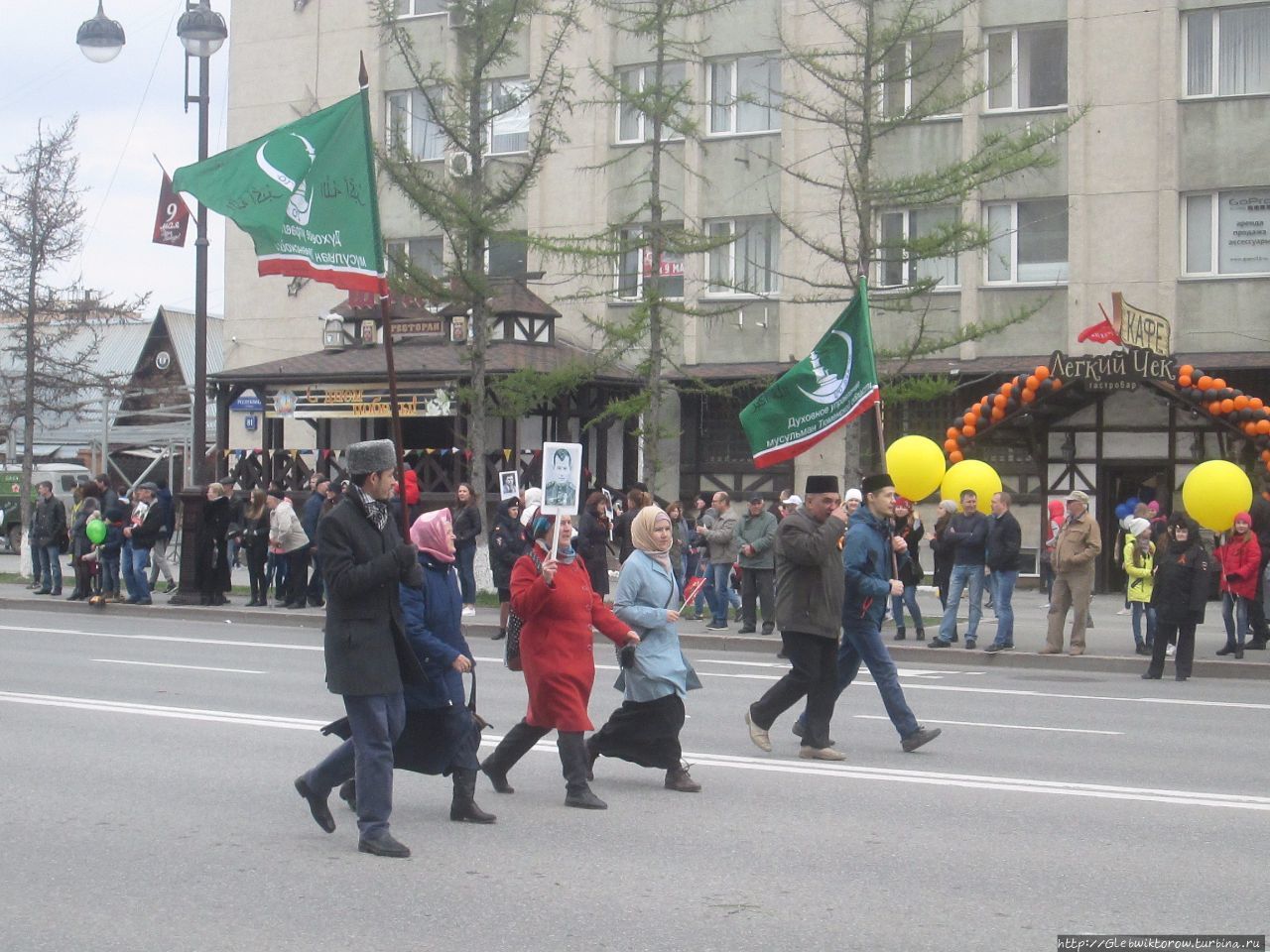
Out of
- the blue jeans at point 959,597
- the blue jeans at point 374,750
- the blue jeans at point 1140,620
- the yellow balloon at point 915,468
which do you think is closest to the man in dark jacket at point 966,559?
the blue jeans at point 959,597

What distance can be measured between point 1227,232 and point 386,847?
24.1 metres

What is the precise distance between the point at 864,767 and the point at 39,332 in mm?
27799

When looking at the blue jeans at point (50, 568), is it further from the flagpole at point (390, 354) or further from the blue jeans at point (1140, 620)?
the flagpole at point (390, 354)

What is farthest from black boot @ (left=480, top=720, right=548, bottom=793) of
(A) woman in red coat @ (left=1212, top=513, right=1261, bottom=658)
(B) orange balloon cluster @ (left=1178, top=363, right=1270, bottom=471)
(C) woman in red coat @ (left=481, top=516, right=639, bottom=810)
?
(B) orange balloon cluster @ (left=1178, top=363, right=1270, bottom=471)

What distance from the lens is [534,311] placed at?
1264 inches

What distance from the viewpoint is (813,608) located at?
10.3 m

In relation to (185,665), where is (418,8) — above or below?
above

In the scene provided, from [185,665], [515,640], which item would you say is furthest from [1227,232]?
[515,640]

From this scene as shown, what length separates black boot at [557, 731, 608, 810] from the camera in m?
8.84

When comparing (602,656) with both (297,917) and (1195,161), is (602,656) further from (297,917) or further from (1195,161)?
(1195,161)

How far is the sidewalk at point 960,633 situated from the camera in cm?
1769

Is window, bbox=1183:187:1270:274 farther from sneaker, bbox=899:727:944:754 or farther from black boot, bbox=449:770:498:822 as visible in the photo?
black boot, bbox=449:770:498:822

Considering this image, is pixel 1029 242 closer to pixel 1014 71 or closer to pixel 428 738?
pixel 1014 71

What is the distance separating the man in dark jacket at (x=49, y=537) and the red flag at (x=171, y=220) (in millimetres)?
4424
